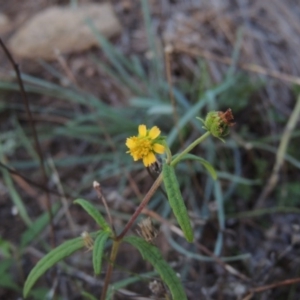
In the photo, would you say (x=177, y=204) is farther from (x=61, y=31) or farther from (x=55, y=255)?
(x=61, y=31)

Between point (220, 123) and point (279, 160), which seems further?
point (279, 160)

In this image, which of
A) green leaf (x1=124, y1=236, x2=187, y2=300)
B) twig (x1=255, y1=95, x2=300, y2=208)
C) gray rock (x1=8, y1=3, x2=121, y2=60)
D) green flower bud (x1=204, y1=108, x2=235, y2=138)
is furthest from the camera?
gray rock (x1=8, y1=3, x2=121, y2=60)

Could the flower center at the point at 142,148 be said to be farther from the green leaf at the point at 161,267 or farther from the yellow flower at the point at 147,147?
the green leaf at the point at 161,267

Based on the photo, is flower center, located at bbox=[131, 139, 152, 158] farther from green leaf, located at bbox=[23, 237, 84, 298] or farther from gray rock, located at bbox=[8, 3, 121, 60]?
gray rock, located at bbox=[8, 3, 121, 60]

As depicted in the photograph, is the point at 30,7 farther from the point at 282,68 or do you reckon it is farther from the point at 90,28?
the point at 282,68

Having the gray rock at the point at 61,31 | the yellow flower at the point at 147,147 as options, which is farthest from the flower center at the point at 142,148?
the gray rock at the point at 61,31

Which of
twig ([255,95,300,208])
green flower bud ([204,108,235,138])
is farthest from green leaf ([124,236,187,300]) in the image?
twig ([255,95,300,208])

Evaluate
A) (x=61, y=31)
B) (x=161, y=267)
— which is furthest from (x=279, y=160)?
(x=61, y=31)

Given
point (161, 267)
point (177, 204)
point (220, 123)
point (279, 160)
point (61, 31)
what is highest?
point (61, 31)
